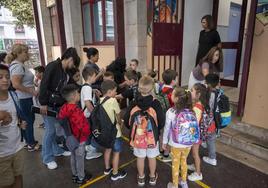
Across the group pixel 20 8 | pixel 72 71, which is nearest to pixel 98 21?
pixel 72 71

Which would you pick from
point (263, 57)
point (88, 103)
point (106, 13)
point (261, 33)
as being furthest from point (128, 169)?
point (106, 13)

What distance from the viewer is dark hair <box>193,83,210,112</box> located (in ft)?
8.21

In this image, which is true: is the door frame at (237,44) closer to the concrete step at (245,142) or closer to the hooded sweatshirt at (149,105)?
the concrete step at (245,142)

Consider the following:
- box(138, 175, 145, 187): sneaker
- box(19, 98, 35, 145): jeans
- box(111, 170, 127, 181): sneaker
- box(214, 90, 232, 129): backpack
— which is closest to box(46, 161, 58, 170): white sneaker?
box(19, 98, 35, 145): jeans

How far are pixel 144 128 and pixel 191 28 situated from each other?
4162 millimetres

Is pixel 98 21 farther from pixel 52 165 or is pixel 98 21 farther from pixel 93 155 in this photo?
pixel 52 165

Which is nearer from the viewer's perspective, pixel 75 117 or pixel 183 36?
pixel 75 117

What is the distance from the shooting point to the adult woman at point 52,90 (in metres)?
2.65

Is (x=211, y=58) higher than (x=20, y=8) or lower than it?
lower

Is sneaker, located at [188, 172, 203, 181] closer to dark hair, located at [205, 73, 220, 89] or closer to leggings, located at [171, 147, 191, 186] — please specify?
leggings, located at [171, 147, 191, 186]

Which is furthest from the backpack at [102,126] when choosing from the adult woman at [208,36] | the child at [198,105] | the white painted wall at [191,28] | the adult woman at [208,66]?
the white painted wall at [191,28]

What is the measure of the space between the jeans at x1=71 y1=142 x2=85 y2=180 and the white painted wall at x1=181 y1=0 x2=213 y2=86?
3999 mm

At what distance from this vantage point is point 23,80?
10.2 ft

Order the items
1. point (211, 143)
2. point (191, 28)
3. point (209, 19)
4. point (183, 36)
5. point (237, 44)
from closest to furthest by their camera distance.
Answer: point (211, 143)
point (209, 19)
point (237, 44)
point (183, 36)
point (191, 28)
